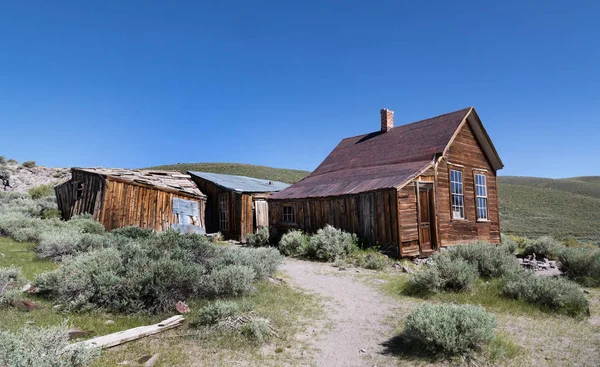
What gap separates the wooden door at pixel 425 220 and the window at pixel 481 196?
3613 mm

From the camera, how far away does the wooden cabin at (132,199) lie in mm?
15812

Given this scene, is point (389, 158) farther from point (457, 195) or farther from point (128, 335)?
point (128, 335)

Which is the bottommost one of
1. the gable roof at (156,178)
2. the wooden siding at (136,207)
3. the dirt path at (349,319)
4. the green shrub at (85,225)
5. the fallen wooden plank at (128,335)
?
the dirt path at (349,319)

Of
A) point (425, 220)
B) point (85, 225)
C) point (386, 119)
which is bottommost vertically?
point (425, 220)

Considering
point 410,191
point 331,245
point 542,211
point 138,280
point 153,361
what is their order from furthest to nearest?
1. point 542,211
2. point 410,191
3. point 331,245
4. point 138,280
5. point 153,361

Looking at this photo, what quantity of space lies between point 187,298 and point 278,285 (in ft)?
7.36

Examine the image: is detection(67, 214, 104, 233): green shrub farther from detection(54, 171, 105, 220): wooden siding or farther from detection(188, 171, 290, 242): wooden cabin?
detection(188, 171, 290, 242): wooden cabin

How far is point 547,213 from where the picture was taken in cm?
4134

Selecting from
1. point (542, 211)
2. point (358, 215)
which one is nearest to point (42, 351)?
point (358, 215)

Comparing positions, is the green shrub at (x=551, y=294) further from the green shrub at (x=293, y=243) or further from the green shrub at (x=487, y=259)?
the green shrub at (x=293, y=243)

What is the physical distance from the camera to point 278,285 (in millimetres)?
8070

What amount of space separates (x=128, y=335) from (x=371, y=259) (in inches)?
309

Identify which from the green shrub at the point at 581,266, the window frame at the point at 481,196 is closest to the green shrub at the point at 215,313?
the green shrub at the point at 581,266

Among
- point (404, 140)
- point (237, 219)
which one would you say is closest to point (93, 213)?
point (237, 219)
